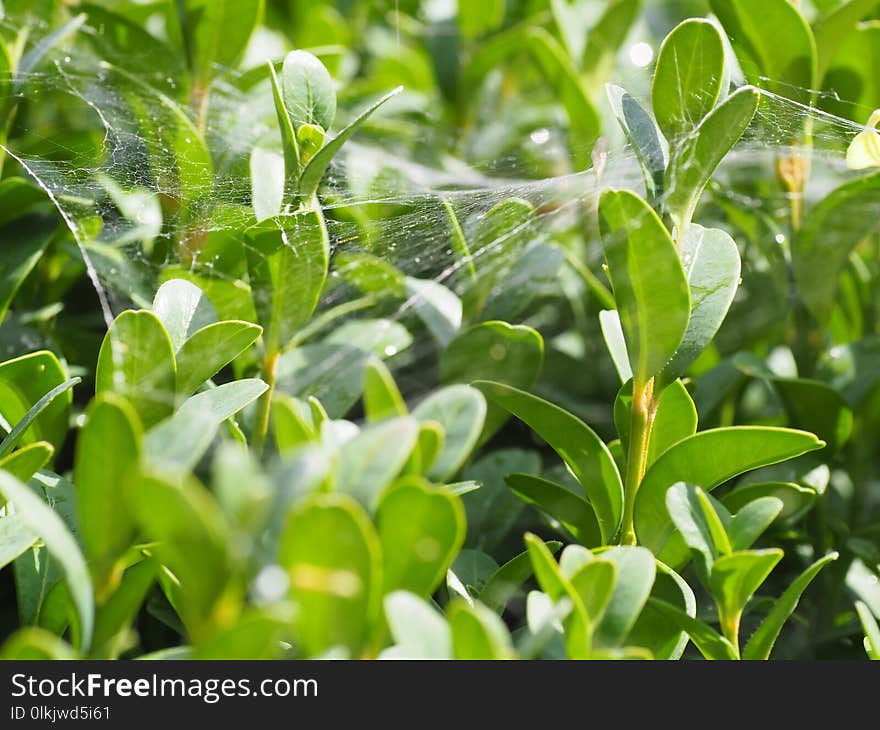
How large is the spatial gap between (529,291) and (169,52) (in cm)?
77

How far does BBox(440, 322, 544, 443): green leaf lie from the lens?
1075 mm

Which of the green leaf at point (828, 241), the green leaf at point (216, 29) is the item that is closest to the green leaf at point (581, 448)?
the green leaf at point (828, 241)

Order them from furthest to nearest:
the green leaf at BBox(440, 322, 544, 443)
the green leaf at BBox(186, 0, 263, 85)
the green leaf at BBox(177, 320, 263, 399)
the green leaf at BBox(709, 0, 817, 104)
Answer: the green leaf at BBox(186, 0, 263, 85) < the green leaf at BBox(709, 0, 817, 104) < the green leaf at BBox(440, 322, 544, 443) < the green leaf at BBox(177, 320, 263, 399)

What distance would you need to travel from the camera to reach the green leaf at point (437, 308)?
1.21 meters

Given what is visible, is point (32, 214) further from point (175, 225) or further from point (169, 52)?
point (169, 52)

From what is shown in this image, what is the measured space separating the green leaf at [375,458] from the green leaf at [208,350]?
1.00 feet

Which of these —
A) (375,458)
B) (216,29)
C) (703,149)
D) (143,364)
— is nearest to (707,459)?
(703,149)

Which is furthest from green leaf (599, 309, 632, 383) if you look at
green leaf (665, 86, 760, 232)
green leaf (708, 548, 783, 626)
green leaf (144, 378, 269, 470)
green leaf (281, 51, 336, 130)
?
green leaf (144, 378, 269, 470)

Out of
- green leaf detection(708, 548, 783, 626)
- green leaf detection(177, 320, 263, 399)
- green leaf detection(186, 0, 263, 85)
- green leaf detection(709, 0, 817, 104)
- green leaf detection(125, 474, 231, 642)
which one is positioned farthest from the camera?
green leaf detection(186, 0, 263, 85)

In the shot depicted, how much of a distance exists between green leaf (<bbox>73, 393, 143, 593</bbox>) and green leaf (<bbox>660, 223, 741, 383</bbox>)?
0.49 metres

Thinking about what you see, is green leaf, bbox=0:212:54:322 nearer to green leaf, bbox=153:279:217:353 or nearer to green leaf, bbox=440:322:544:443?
green leaf, bbox=153:279:217:353

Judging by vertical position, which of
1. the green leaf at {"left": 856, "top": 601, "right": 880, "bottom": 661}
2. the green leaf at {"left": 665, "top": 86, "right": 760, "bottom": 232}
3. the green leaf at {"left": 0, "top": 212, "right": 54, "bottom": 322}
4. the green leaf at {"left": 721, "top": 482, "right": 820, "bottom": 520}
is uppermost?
the green leaf at {"left": 665, "top": 86, "right": 760, "bottom": 232}
